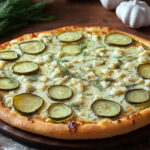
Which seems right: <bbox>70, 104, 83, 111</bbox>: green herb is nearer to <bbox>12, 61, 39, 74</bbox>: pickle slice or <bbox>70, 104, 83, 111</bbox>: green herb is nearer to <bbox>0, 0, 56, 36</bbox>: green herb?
<bbox>12, 61, 39, 74</bbox>: pickle slice

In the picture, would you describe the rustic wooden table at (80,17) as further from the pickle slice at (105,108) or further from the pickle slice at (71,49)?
the pickle slice at (105,108)

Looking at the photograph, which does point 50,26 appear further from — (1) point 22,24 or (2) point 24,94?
(2) point 24,94

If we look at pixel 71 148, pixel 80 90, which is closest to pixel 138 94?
pixel 80 90

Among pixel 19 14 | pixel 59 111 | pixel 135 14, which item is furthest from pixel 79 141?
pixel 19 14

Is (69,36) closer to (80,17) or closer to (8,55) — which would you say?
(8,55)

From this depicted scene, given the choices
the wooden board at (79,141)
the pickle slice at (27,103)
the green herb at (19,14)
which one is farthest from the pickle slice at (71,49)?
the wooden board at (79,141)

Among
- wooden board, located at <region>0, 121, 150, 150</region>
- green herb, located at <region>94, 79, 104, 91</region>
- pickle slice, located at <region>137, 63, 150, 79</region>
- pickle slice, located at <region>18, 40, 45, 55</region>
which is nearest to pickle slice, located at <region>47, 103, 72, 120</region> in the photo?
wooden board, located at <region>0, 121, 150, 150</region>
